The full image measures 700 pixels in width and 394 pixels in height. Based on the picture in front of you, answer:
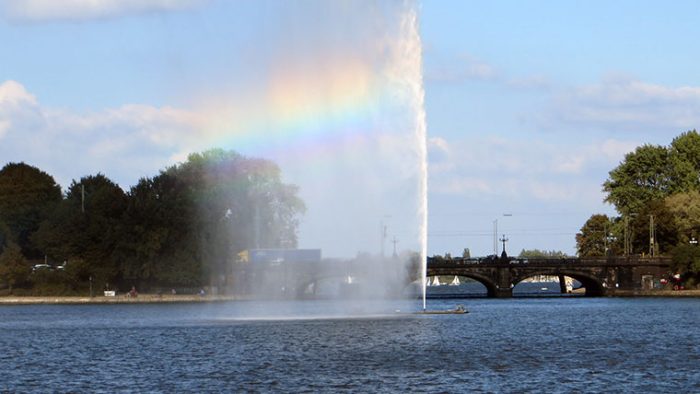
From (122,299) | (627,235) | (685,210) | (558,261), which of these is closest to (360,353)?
(122,299)

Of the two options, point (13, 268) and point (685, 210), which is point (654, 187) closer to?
point (685, 210)

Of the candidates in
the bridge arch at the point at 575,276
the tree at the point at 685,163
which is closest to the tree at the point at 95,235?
the bridge arch at the point at 575,276

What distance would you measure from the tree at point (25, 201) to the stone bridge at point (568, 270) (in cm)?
5545

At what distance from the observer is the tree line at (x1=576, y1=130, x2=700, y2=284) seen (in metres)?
160

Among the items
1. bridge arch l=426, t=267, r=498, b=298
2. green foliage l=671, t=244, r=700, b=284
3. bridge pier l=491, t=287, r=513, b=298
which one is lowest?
bridge pier l=491, t=287, r=513, b=298

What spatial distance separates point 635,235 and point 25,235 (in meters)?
83.4

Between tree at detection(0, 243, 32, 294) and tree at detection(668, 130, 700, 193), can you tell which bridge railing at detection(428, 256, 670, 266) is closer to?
tree at detection(668, 130, 700, 193)

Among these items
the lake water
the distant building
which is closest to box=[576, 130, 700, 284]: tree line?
the distant building

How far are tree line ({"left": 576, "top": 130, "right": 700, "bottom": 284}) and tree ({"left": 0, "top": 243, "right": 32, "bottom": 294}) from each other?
74.9 meters

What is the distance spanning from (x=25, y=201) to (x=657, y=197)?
287ft

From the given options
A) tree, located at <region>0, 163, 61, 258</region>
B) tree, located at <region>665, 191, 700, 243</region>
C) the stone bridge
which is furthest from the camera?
tree, located at <region>0, 163, 61, 258</region>

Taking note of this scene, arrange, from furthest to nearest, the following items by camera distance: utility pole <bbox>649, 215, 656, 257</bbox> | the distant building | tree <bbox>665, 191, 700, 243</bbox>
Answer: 1. utility pole <bbox>649, 215, 656, 257</bbox>
2. tree <bbox>665, 191, 700, 243</bbox>
3. the distant building

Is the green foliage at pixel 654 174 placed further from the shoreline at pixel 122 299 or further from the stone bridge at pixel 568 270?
the shoreline at pixel 122 299

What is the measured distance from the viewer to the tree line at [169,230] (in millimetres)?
146875
